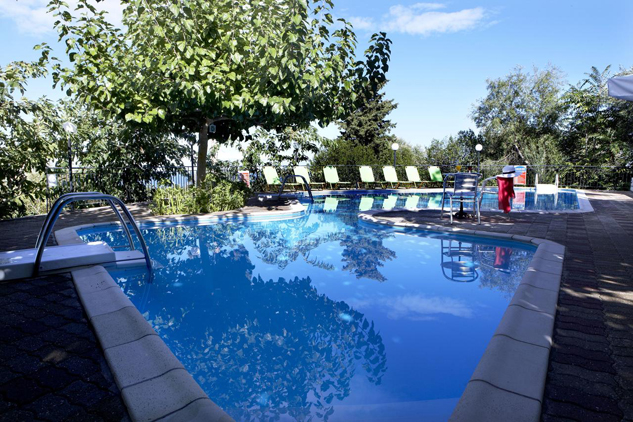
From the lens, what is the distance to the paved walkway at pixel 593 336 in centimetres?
165

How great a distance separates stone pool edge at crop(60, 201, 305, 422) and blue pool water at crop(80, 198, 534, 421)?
1.13 ft

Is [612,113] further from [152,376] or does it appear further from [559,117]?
[152,376]

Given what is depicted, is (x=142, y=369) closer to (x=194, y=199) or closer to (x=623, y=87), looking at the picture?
(x=623, y=87)

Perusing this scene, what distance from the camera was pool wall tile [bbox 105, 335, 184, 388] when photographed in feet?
6.30

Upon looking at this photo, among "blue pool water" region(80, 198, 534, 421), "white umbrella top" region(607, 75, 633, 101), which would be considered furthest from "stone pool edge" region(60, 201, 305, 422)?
"white umbrella top" region(607, 75, 633, 101)

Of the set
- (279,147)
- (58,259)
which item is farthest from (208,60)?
(279,147)

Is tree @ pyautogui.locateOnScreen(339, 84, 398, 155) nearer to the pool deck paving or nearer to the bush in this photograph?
the bush

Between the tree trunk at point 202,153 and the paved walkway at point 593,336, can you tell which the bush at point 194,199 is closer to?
the tree trunk at point 202,153

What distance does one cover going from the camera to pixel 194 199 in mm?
8617

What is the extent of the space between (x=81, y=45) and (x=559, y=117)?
27.9 metres

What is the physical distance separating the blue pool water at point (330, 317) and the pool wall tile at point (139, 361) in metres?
0.34

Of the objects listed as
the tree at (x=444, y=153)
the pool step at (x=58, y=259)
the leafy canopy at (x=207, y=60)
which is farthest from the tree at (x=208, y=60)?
the tree at (x=444, y=153)

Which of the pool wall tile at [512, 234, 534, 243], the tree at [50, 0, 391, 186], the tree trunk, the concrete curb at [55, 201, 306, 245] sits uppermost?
the tree at [50, 0, 391, 186]

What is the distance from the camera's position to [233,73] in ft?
23.4
